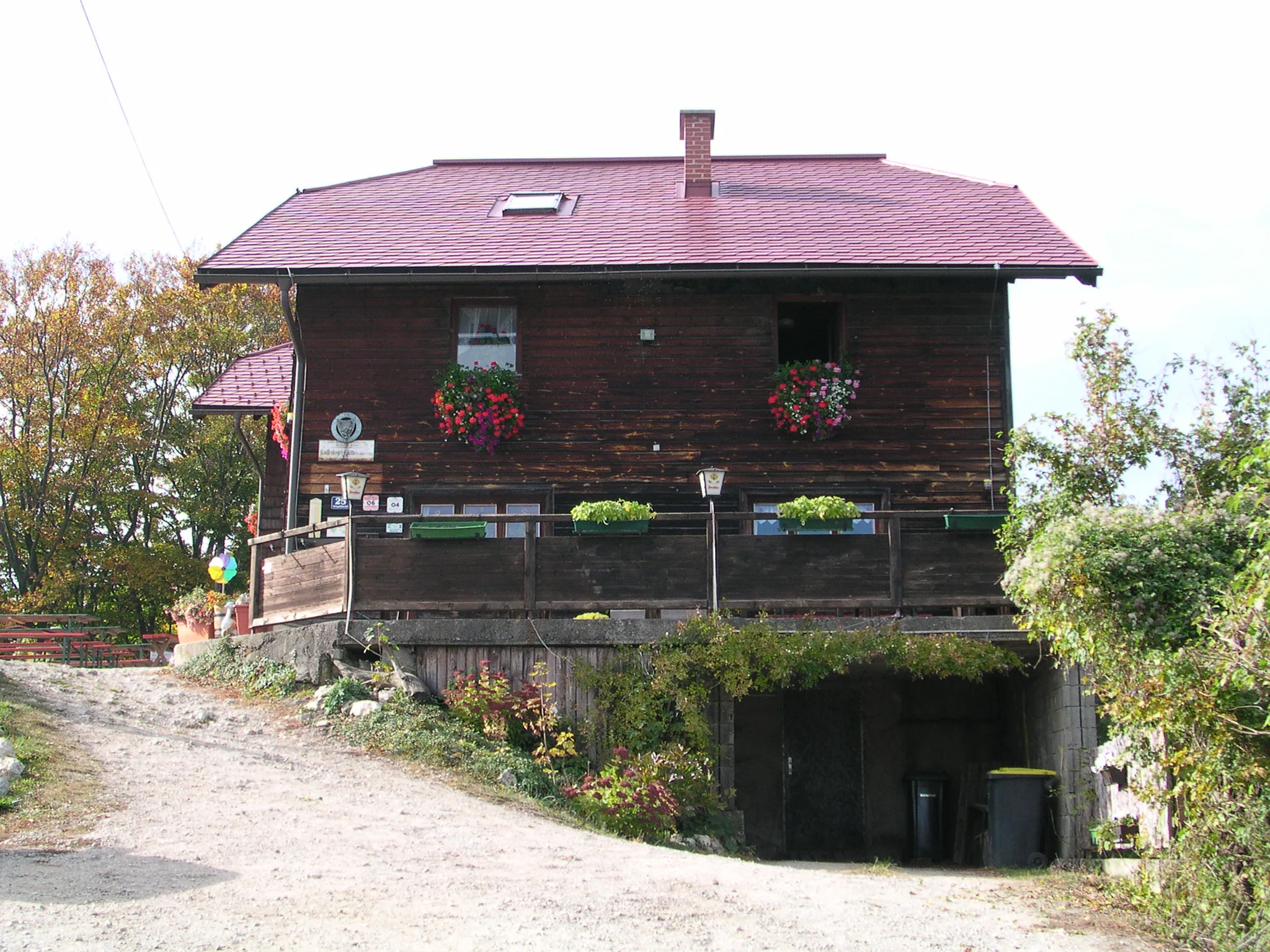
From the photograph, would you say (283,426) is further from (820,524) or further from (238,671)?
(820,524)

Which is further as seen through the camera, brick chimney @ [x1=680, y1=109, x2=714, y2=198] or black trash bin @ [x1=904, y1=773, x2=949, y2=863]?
brick chimney @ [x1=680, y1=109, x2=714, y2=198]

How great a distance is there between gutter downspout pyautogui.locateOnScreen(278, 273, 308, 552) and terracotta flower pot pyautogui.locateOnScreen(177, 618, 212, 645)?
2369 millimetres

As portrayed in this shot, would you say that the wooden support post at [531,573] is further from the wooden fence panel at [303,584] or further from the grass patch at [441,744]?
the wooden fence panel at [303,584]

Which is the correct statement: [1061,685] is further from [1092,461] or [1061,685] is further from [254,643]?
[254,643]

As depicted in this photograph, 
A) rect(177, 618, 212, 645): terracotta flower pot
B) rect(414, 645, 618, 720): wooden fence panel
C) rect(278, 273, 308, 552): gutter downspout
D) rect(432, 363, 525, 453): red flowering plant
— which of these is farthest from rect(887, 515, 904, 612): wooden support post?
rect(177, 618, 212, 645): terracotta flower pot

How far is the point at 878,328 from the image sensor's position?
52.6ft

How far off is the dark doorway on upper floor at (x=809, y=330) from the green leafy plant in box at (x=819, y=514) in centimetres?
365

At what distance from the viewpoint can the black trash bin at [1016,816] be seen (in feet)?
39.2

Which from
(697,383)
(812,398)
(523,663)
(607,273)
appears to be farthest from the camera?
(697,383)

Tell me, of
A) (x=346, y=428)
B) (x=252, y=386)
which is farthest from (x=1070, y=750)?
(x=252, y=386)

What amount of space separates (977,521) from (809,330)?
5.52m

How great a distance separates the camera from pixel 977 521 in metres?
12.9

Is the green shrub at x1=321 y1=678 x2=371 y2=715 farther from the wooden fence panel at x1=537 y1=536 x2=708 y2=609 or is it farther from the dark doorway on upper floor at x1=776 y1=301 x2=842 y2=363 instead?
the dark doorway on upper floor at x1=776 y1=301 x2=842 y2=363

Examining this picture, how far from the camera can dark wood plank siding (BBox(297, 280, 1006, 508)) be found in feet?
51.7
